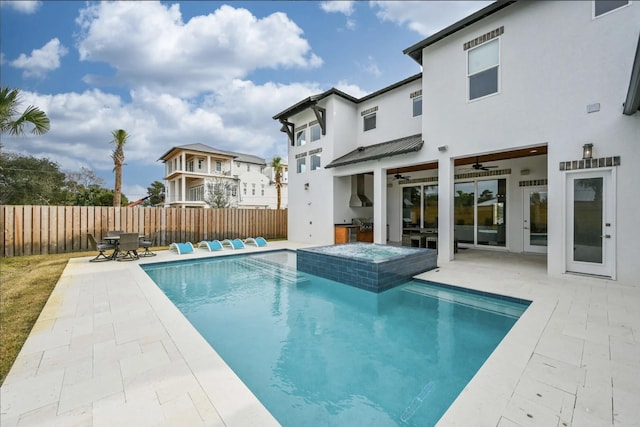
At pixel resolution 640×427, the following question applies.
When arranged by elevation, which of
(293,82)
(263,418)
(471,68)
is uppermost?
(293,82)

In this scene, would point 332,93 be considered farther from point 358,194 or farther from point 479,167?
point 479,167

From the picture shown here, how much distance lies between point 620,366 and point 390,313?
9.99 ft

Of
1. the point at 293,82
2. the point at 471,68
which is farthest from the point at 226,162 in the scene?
the point at 471,68

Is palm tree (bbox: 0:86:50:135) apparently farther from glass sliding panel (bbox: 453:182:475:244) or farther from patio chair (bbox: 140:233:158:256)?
glass sliding panel (bbox: 453:182:475:244)

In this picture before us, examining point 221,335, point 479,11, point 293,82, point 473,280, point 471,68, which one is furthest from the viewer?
point 293,82

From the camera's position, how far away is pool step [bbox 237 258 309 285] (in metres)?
7.86

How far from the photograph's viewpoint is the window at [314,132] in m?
14.5

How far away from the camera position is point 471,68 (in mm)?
8602

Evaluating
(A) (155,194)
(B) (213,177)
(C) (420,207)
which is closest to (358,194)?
(C) (420,207)

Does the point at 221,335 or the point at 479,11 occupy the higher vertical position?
the point at 479,11

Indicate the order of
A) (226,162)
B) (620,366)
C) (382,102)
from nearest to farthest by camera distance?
(620,366) → (382,102) → (226,162)

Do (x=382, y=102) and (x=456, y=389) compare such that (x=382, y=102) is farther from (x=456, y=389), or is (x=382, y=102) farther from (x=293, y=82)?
(x=456, y=389)

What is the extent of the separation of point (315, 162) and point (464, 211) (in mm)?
7688

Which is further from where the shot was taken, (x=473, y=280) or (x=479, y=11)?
(x=479, y=11)
